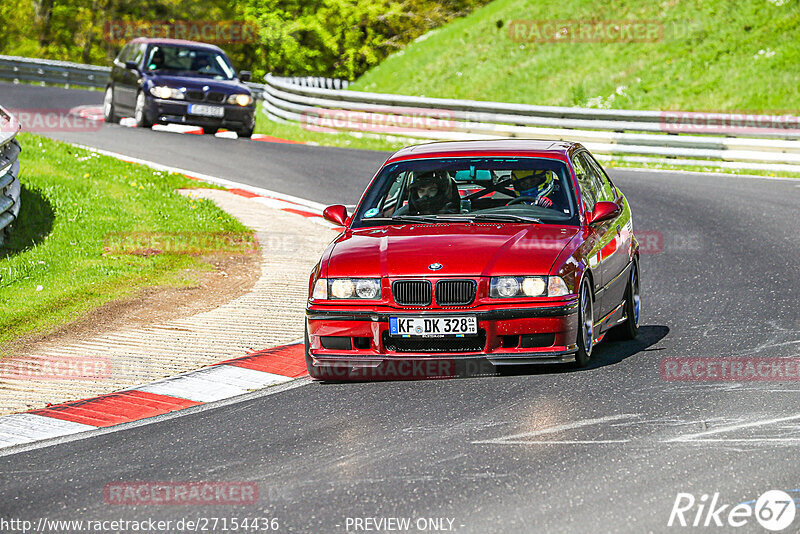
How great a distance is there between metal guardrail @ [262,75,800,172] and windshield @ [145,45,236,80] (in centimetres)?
312

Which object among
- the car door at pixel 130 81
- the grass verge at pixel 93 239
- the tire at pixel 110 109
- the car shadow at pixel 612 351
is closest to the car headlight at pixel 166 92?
the car door at pixel 130 81

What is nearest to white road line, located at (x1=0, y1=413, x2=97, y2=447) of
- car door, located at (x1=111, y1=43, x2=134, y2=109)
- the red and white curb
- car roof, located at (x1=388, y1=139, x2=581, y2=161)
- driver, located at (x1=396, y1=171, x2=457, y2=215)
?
the red and white curb

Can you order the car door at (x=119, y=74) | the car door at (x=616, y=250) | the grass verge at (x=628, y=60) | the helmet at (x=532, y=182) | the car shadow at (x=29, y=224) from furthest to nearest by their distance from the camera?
the grass verge at (x=628, y=60) → the car door at (x=119, y=74) → the car shadow at (x=29, y=224) → the helmet at (x=532, y=182) → the car door at (x=616, y=250)

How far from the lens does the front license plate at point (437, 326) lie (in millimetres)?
7844

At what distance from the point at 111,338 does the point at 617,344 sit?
3918mm

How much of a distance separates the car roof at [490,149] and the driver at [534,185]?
15cm

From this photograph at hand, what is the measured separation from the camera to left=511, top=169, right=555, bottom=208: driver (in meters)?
9.06

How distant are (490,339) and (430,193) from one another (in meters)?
1.67

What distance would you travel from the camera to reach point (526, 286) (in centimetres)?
792

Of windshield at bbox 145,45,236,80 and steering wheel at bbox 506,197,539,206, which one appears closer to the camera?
steering wheel at bbox 506,197,539,206

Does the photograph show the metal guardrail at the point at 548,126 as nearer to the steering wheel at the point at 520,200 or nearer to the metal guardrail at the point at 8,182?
the metal guardrail at the point at 8,182

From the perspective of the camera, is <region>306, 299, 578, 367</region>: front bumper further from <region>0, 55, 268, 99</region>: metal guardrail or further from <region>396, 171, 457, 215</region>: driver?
<region>0, 55, 268, 99</region>: metal guardrail

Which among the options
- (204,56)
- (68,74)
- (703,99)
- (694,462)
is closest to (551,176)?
(694,462)

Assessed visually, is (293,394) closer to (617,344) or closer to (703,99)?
(617,344)
